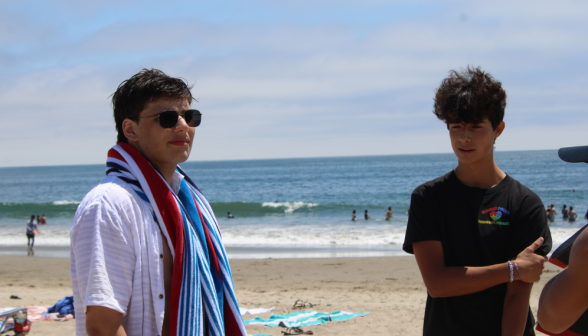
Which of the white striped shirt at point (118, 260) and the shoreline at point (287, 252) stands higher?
the white striped shirt at point (118, 260)

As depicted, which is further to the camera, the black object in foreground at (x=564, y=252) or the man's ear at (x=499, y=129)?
the man's ear at (x=499, y=129)

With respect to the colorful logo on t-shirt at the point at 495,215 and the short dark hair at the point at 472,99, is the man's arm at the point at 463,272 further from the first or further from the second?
the short dark hair at the point at 472,99

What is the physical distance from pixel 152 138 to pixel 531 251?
1.71 m

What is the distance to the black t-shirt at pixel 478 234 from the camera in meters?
1.99

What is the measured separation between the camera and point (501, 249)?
6.64 feet

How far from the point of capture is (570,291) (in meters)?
1.33

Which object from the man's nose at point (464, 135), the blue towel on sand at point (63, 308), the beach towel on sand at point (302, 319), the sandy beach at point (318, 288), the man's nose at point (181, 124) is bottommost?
the sandy beach at point (318, 288)

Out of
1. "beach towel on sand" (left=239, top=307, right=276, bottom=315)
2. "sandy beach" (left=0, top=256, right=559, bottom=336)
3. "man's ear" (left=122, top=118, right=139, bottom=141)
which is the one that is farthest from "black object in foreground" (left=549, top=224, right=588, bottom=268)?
"beach towel on sand" (left=239, top=307, right=276, bottom=315)

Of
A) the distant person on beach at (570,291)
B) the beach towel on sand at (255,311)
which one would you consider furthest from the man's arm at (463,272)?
the beach towel on sand at (255,311)

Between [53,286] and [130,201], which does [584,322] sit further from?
[53,286]

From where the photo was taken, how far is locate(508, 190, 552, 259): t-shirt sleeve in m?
1.97

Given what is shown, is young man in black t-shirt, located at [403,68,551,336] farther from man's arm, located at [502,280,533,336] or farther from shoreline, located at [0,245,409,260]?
shoreline, located at [0,245,409,260]

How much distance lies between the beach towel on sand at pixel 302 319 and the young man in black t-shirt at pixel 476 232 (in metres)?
4.59

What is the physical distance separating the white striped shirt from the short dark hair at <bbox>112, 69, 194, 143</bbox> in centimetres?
35
